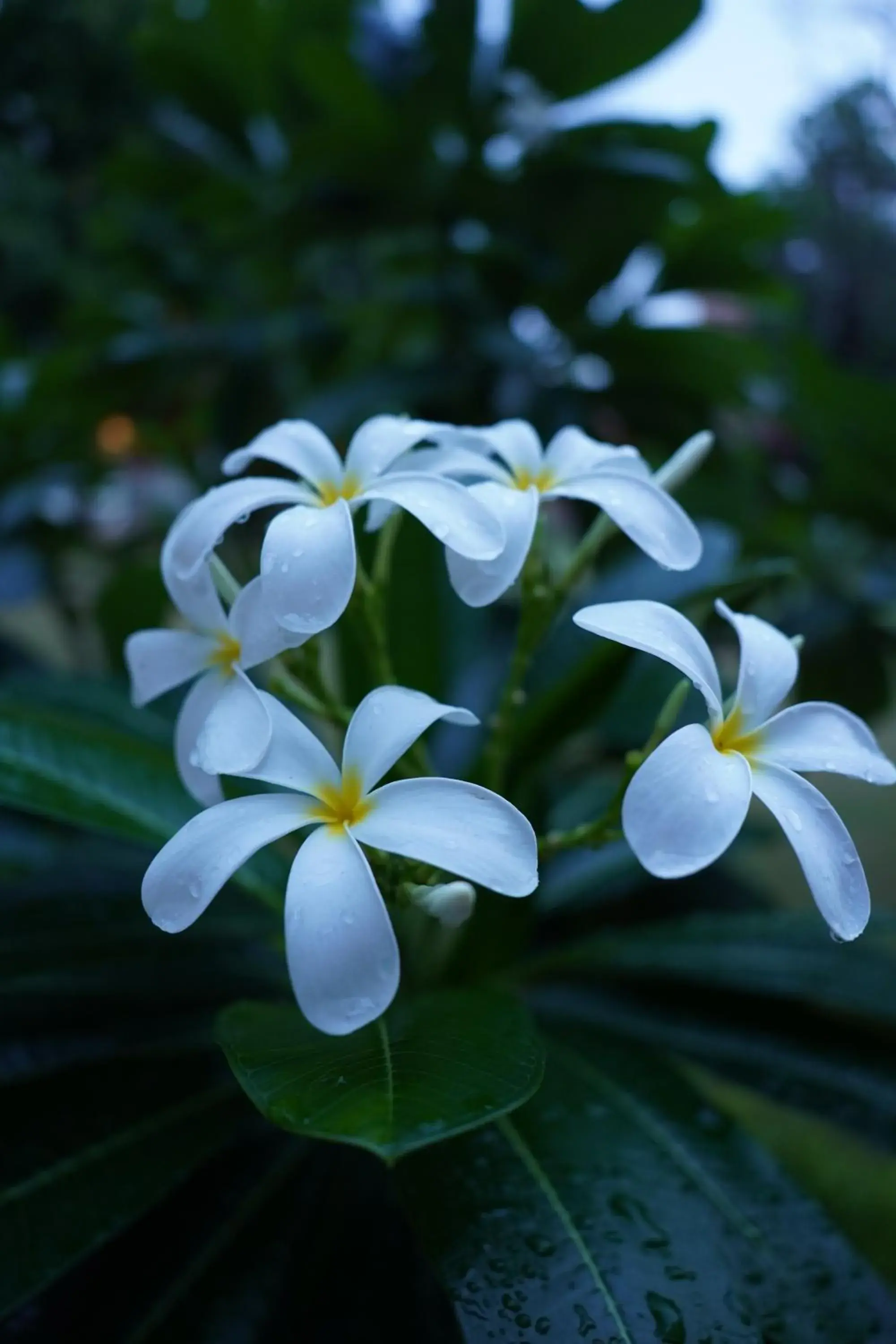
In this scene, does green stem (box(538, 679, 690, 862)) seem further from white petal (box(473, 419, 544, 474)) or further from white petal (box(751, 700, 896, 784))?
white petal (box(473, 419, 544, 474))

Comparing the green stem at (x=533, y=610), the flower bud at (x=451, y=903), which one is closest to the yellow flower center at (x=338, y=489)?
the green stem at (x=533, y=610)

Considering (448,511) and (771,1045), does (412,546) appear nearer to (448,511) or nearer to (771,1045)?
(448,511)

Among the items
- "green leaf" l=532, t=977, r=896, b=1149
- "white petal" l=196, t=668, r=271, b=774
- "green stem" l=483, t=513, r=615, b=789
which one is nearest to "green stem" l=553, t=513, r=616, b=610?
"green stem" l=483, t=513, r=615, b=789

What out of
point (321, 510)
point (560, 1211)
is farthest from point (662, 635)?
point (560, 1211)

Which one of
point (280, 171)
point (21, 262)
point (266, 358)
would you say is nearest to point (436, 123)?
point (280, 171)

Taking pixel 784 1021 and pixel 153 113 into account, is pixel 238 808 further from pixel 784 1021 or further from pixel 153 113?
pixel 153 113

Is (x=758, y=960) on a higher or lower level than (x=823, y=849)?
lower
